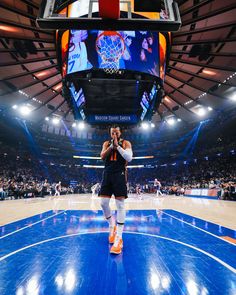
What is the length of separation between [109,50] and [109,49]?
5cm

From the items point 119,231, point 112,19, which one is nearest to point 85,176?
point 119,231

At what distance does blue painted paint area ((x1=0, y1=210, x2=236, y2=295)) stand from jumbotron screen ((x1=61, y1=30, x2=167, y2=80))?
26.8 feet

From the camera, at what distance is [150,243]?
14.0ft

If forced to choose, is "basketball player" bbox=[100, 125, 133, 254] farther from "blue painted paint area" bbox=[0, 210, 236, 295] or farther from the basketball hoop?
the basketball hoop

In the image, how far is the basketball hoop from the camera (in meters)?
9.83

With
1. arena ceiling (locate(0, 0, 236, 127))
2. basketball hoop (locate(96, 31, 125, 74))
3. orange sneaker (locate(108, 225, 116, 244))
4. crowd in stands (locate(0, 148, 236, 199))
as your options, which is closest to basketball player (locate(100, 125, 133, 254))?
orange sneaker (locate(108, 225, 116, 244))

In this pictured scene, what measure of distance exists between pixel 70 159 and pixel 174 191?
2570cm

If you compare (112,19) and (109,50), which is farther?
(109,50)

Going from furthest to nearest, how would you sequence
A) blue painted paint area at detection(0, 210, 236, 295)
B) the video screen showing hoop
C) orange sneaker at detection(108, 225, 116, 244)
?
the video screen showing hoop → orange sneaker at detection(108, 225, 116, 244) → blue painted paint area at detection(0, 210, 236, 295)

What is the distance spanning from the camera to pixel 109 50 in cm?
989

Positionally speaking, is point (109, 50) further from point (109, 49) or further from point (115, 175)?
point (115, 175)

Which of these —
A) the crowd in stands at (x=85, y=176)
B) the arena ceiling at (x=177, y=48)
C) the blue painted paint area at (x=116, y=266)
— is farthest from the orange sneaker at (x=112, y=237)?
the crowd in stands at (x=85, y=176)

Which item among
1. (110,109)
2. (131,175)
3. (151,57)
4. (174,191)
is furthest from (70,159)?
Answer: (151,57)

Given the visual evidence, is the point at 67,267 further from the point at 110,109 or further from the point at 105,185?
the point at 110,109
